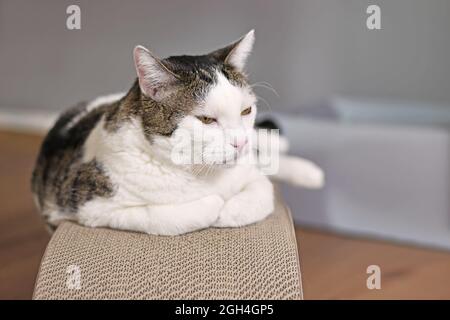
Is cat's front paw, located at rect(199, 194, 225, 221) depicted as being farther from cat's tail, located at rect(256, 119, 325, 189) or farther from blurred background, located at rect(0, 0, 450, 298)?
cat's tail, located at rect(256, 119, 325, 189)

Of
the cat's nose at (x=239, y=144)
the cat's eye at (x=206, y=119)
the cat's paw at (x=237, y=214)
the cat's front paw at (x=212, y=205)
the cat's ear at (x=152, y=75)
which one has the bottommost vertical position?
the cat's paw at (x=237, y=214)

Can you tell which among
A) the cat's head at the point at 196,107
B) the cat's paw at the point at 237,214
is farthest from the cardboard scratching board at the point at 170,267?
the cat's head at the point at 196,107

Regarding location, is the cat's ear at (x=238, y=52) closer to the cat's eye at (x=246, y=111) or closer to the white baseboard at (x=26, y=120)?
the cat's eye at (x=246, y=111)

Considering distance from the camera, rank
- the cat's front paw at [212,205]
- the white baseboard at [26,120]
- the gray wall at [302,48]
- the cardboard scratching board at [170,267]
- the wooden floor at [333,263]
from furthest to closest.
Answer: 1. the white baseboard at [26,120]
2. the gray wall at [302,48]
3. the wooden floor at [333,263]
4. the cat's front paw at [212,205]
5. the cardboard scratching board at [170,267]

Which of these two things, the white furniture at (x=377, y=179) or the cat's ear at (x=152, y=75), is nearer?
the cat's ear at (x=152, y=75)

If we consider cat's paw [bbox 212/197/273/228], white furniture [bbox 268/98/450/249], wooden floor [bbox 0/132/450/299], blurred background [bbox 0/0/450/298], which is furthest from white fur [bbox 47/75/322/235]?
white furniture [bbox 268/98/450/249]

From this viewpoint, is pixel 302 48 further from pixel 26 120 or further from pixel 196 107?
pixel 26 120

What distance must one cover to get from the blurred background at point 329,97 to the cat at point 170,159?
27 cm

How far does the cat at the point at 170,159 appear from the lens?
101 cm

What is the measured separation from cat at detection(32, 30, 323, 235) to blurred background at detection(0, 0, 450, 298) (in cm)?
27

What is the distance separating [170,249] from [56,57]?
61.0 inches

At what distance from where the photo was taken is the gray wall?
195cm

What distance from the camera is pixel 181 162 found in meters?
1.05

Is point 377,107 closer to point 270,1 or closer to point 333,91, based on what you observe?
point 333,91
